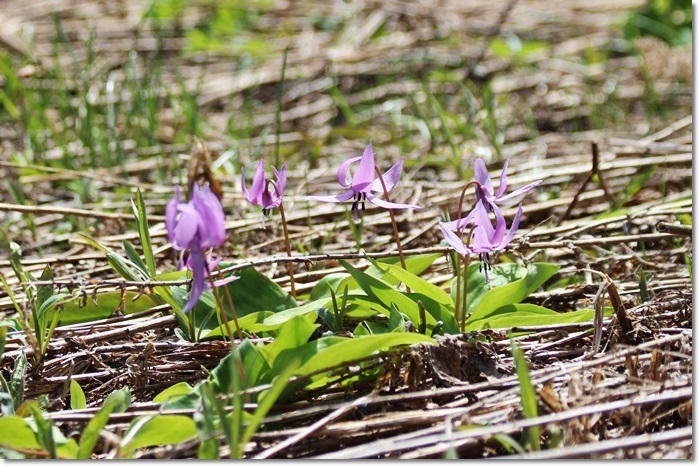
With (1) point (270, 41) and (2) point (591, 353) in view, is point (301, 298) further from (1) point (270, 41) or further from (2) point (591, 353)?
(1) point (270, 41)

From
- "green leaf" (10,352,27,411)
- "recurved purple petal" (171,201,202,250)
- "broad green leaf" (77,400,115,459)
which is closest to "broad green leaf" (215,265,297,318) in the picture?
"green leaf" (10,352,27,411)

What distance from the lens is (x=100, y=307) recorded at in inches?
96.1

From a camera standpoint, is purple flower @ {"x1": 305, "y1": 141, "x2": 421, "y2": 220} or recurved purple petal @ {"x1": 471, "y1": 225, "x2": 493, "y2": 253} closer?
recurved purple petal @ {"x1": 471, "y1": 225, "x2": 493, "y2": 253}

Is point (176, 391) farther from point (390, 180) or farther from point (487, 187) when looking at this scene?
point (487, 187)

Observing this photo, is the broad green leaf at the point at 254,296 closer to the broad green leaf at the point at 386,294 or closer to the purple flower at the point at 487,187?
the broad green leaf at the point at 386,294

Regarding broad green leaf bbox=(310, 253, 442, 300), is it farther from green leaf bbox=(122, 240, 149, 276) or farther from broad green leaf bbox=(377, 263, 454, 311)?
green leaf bbox=(122, 240, 149, 276)

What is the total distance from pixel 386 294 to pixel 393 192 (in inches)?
65.7

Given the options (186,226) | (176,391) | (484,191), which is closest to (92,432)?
(176,391)

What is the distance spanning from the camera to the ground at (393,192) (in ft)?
5.95

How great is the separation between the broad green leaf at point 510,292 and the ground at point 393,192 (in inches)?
2.6

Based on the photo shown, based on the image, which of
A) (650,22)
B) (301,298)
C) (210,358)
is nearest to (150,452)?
(210,358)

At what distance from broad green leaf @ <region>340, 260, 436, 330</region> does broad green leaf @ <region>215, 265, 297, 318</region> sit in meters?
0.27

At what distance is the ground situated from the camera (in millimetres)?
1814

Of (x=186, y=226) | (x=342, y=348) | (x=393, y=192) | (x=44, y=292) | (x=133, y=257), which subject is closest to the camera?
(x=186, y=226)
